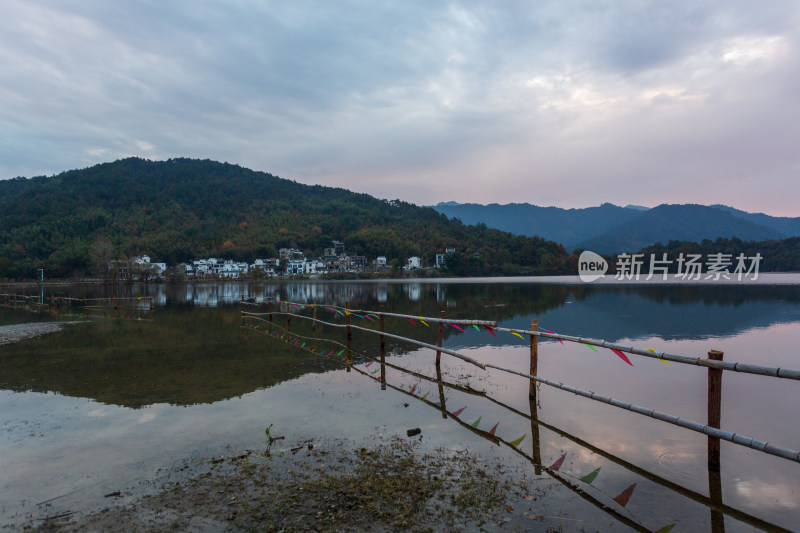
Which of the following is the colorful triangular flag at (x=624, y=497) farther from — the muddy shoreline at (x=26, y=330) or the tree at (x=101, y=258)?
the tree at (x=101, y=258)

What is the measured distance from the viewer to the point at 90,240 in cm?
10694

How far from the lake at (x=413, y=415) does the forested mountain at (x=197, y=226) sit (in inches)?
3466

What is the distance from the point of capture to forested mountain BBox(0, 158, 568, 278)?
340ft

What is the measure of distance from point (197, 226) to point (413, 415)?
486 ft

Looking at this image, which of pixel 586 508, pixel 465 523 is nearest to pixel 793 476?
pixel 586 508

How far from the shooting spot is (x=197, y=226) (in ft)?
461

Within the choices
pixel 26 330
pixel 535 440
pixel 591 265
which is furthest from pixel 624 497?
pixel 591 265

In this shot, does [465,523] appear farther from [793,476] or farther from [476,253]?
[476,253]

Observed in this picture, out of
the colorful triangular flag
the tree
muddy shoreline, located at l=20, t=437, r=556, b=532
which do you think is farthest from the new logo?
muddy shoreline, located at l=20, t=437, r=556, b=532

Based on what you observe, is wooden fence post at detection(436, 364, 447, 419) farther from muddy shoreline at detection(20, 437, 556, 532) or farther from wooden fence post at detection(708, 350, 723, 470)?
wooden fence post at detection(708, 350, 723, 470)

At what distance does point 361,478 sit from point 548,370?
8409 millimetres

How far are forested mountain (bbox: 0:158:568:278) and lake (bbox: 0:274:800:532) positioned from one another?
88042 millimetres

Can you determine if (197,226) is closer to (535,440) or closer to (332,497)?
(535,440)

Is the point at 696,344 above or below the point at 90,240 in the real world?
below
